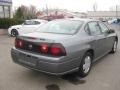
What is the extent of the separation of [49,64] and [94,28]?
2.19 meters

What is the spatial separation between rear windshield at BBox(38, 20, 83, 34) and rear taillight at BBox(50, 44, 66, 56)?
86 cm

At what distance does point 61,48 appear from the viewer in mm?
4051

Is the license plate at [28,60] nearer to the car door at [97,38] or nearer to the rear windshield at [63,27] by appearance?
the rear windshield at [63,27]

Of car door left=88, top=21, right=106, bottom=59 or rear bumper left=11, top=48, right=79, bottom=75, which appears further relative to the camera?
car door left=88, top=21, right=106, bottom=59

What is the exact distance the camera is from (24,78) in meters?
4.73

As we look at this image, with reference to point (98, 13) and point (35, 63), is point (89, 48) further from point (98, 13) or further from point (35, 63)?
point (98, 13)

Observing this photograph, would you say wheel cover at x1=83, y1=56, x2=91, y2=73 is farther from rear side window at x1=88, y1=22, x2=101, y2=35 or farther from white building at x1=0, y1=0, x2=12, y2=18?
white building at x1=0, y1=0, x2=12, y2=18

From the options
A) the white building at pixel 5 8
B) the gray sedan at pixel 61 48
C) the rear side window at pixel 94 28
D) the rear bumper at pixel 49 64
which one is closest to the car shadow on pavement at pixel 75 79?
the gray sedan at pixel 61 48

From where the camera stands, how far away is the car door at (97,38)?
527cm

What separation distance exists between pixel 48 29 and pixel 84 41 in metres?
1.18

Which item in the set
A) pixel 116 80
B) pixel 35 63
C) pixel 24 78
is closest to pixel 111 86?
pixel 116 80

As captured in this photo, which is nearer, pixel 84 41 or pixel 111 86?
pixel 111 86

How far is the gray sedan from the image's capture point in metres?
4.06

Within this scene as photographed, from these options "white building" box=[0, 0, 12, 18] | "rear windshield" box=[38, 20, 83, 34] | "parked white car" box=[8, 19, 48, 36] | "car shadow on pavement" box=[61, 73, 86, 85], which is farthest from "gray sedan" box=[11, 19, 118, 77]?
"white building" box=[0, 0, 12, 18]
